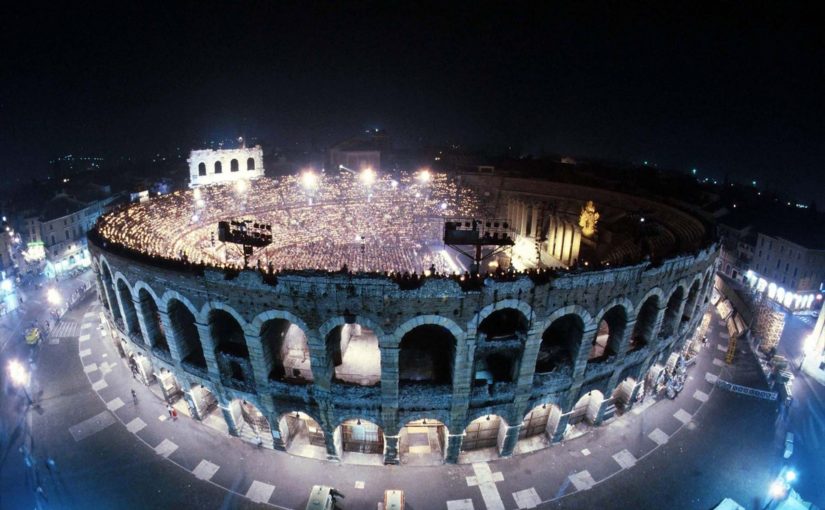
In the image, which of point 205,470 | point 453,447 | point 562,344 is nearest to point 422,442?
point 453,447

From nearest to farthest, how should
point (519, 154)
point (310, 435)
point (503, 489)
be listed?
point (503, 489)
point (310, 435)
point (519, 154)

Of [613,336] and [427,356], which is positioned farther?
[427,356]

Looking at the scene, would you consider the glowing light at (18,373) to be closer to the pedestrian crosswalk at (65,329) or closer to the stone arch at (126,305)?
the pedestrian crosswalk at (65,329)

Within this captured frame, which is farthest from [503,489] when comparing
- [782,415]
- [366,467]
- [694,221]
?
[694,221]

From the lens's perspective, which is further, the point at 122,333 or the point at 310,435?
the point at 122,333

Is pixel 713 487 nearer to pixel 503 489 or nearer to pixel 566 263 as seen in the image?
pixel 503 489

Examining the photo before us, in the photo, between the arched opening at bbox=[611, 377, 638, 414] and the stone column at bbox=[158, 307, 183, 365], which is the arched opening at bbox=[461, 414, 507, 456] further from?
the stone column at bbox=[158, 307, 183, 365]

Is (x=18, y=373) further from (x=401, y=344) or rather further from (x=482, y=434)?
(x=482, y=434)
